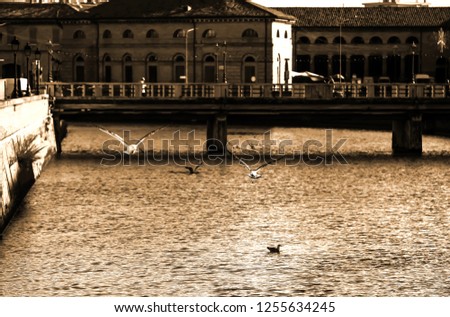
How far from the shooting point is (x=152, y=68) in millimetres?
133500

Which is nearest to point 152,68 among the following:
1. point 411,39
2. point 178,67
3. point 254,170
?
point 178,67

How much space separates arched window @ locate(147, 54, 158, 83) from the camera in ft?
438

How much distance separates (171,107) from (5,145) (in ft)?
118

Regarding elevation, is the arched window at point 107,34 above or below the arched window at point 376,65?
above

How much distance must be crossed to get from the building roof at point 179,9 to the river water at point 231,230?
47.2m

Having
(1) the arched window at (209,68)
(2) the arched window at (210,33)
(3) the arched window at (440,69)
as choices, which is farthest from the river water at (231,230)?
(3) the arched window at (440,69)

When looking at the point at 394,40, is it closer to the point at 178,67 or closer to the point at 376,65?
the point at 376,65

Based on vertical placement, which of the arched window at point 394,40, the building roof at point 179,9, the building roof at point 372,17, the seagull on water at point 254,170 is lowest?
the seagull on water at point 254,170

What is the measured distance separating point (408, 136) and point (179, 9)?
46.1m

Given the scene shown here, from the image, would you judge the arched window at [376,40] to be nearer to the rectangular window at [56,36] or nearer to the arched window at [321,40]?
the arched window at [321,40]

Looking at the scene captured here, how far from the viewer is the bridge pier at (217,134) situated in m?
91.2

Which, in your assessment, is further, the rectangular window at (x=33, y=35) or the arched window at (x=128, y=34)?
the rectangular window at (x=33, y=35)
